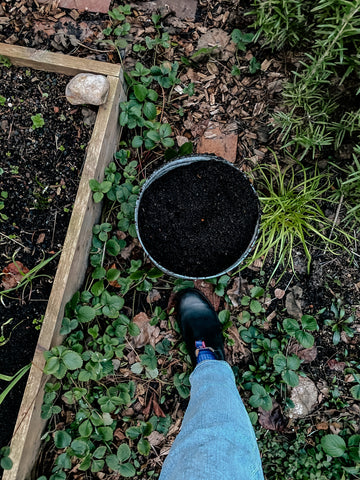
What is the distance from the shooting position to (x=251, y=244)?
163cm

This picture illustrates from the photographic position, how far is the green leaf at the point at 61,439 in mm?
1681

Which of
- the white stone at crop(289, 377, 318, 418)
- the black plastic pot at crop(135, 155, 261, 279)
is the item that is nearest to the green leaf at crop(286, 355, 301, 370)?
the white stone at crop(289, 377, 318, 418)

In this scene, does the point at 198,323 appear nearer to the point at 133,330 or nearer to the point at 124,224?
the point at 133,330

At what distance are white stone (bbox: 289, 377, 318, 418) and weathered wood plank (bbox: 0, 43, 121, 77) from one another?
1792 mm

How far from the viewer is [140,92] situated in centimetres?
184

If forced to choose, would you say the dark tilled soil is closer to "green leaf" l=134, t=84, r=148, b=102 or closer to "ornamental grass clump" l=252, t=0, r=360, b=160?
"green leaf" l=134, t=84, r=148, b=102

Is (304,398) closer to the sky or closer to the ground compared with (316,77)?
closer to the ground

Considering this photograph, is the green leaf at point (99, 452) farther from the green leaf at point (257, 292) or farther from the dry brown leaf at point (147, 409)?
the green leaf at point (257, 292)

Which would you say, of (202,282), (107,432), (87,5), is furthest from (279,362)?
(87,5)

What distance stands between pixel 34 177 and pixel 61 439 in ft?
3.99

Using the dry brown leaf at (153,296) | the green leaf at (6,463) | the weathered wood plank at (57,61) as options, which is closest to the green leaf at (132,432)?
the green leaf at (6,463)

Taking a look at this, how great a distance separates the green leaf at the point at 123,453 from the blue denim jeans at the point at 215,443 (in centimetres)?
43

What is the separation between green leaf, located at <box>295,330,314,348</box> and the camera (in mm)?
1801

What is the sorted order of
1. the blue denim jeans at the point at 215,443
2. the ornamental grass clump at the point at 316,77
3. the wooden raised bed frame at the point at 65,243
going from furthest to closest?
the wooden raised bed frame at the point at 65,243
the ornamental grass clump at the point at 316,77
the blue denim jeans at the point at 215,443
